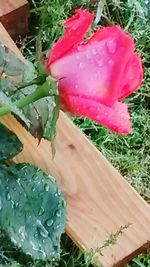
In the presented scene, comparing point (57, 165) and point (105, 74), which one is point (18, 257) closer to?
point (57, 165)

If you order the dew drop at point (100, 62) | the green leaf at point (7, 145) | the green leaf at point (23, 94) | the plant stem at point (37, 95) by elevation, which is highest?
the plant stem at point (37, 95)

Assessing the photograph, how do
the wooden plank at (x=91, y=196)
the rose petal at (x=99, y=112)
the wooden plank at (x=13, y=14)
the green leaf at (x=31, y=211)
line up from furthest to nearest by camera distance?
the wooden plank at (x=13, y=14), the wooden plank at (x=91, y=196), the green leaf at (x=31, y=211), the rose petal at (x=99, y=112)

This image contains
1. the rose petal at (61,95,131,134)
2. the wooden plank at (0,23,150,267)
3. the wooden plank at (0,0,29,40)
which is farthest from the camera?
the wooden plank at (0,0,29,40)

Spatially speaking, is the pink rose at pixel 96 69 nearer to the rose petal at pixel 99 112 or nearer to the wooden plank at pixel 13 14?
the rose petal at pixel 99 112

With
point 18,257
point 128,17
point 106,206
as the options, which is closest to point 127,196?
point 106,206

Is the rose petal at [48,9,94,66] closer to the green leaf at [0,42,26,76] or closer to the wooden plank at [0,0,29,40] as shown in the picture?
the green leaf at [0,42,26,76]

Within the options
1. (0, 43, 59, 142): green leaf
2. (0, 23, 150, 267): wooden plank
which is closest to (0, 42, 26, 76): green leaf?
(0, 43, 59, 142): green leaf

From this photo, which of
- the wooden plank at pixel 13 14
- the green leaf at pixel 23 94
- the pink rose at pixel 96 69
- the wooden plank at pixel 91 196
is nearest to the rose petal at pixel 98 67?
the pink rose at pixel 96 69
